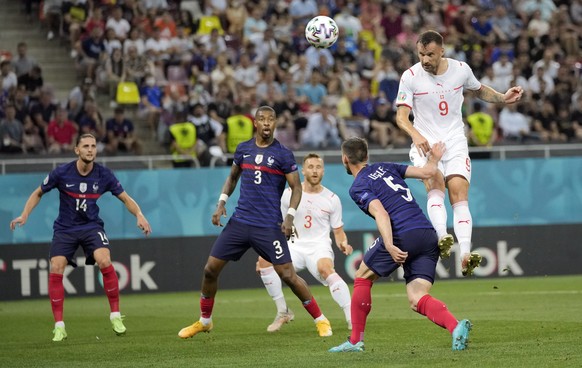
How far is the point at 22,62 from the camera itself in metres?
25.5

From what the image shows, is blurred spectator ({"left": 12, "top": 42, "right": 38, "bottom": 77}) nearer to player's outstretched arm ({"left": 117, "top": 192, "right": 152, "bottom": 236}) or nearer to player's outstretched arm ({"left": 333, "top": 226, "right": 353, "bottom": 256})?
player's outstretched arm ({"left": 117, "top": 192, "right": 152, "bottom": 236})

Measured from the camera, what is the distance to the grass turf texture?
433 inches

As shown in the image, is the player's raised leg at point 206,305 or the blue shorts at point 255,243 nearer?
the blue shorts at point 255,243

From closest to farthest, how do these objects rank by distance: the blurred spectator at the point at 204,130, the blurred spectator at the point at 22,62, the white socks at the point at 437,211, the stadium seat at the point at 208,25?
the white socks at the point at 437,211, the blurred spectator at the point at 204,130, the blurred spectator at the point at 22,62, the stadium seat at the point at 208,25

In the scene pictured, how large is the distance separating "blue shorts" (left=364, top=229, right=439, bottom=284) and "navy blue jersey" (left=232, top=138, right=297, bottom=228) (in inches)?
107

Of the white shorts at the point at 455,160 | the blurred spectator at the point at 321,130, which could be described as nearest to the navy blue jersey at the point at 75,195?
the white shorts at the point at 455,160

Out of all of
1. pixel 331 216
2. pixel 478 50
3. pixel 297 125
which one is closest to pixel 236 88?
pixel 297 125

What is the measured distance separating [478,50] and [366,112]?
4378mm

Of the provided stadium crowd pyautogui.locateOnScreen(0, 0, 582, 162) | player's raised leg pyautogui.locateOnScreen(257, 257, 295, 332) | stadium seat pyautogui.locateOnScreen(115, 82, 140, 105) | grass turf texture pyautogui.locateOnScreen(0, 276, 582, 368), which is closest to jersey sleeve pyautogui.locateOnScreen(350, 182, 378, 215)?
grass turf texture pyautogui.locateOnScreen(0, 276, 582, 368)

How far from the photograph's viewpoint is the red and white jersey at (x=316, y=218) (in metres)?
15.5

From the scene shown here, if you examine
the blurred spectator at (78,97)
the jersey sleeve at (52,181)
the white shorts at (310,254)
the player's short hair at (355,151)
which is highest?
the player's short hair at (355,151)

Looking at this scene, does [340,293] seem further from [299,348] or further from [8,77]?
[8,77]

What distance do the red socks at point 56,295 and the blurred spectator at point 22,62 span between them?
1094 centimetres

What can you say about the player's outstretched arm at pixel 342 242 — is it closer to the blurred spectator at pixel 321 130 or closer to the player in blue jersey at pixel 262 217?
the player in blue jersey at pixel 262 217
